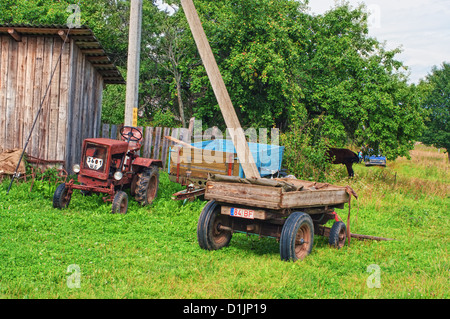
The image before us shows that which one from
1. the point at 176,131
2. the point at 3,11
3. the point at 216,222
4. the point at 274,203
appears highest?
the point at 3,11

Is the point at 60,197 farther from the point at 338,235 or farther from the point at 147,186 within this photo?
the point at 338,235

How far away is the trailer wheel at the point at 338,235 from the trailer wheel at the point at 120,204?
4464 mm

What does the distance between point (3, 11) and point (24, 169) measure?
12.6m

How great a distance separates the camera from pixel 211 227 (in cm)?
716

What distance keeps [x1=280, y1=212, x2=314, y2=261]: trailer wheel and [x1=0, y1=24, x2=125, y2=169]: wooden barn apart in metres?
7.75

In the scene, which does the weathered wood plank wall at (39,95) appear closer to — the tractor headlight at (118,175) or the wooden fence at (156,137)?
the tractor headlight at (118,175)

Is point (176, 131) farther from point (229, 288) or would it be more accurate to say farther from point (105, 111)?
point (229, 288)

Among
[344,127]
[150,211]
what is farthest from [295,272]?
[344,127]

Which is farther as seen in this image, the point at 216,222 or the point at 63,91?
the point at 63,91

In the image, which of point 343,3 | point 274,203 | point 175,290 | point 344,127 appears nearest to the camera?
point 175,290

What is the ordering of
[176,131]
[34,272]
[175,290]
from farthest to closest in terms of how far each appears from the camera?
1. [176,131]
2. [34,272]
3. [175,290]

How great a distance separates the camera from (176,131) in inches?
659

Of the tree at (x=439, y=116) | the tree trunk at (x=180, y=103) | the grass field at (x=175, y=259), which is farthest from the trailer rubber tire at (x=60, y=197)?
the tree at (x=439, y=116)

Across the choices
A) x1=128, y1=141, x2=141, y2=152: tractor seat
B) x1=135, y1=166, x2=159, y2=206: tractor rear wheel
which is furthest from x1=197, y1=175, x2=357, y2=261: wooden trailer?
x1=128, y1=141, x2=141, y2=152: tractor seat
